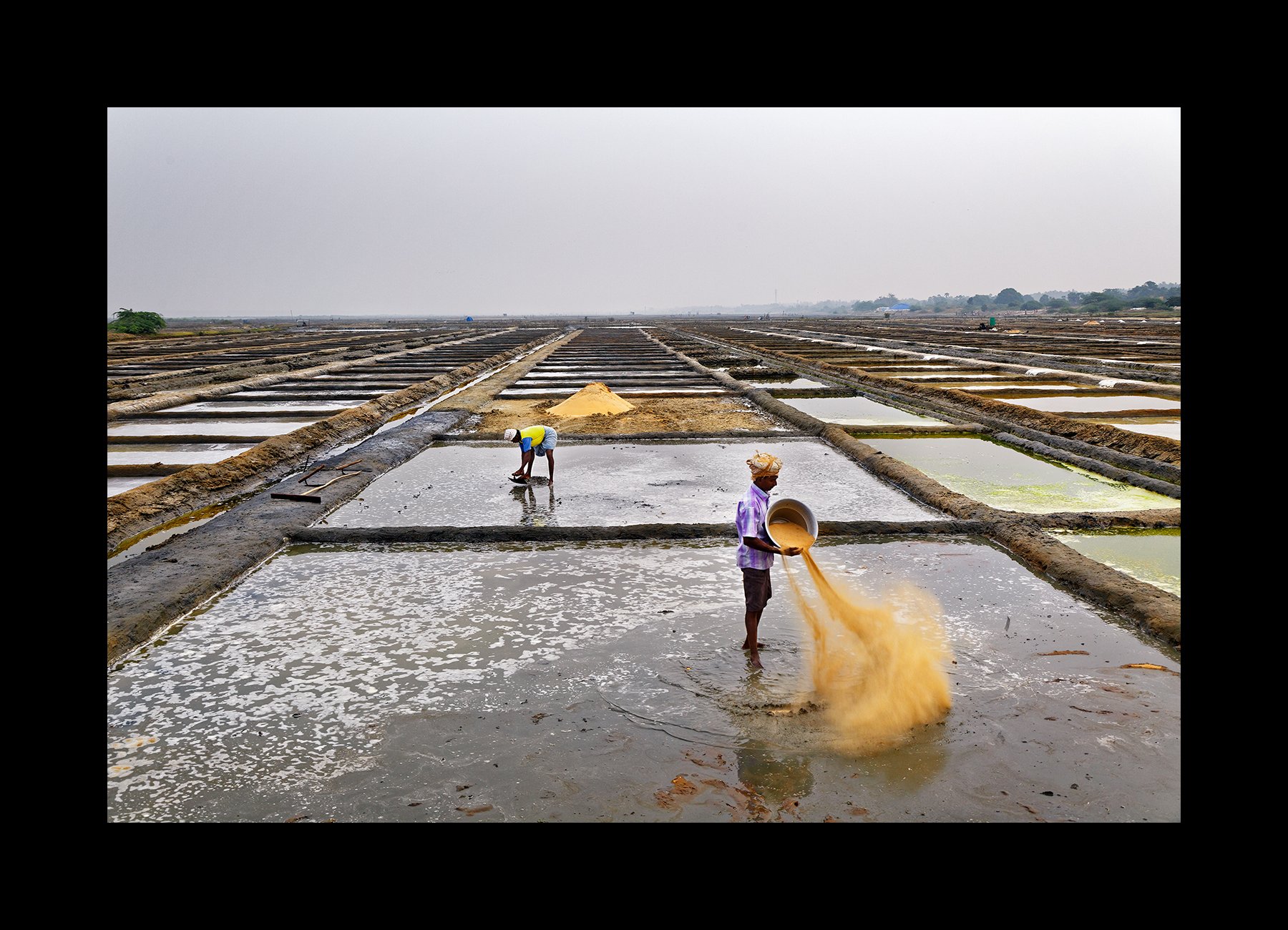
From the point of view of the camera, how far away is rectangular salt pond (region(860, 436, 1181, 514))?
6602mm

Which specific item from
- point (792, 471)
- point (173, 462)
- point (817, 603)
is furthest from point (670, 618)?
point (173, 462)

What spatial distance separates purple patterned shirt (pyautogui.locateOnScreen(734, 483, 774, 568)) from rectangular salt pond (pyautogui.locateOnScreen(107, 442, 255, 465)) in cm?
696

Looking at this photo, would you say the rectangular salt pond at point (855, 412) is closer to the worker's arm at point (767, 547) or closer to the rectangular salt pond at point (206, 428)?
the rectangular salt pond at point (206, 428)

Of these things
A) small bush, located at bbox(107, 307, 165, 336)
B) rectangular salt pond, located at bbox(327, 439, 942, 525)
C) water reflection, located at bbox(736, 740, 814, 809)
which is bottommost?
water reflection, located at bbox(736, 740, 814, 809)

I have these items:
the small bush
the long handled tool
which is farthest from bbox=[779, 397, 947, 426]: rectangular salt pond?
the small bush

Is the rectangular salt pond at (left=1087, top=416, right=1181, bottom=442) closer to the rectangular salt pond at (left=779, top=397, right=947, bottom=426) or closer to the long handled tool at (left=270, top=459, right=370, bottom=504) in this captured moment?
the rectangular salt pond at (left=779, top=397, right=947, bottom=426)

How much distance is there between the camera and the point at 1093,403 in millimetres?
12688

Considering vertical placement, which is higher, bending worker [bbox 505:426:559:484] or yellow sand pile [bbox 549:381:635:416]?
yellow sand pile [bbox 549:381:635:416]

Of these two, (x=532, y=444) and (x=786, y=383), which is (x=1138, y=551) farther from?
(x=786, y=383)

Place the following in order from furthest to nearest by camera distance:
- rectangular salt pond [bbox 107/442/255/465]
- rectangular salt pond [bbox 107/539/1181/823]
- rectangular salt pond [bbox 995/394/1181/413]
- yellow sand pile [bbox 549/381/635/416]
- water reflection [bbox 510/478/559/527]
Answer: yellow sand pile [bbox 549/381/635/416] → rectangular salt pond [bbox 995/394/1181/413] → rectangular salt pond [bbox 107/442/255/465] → water reflection [bbox 510/478/559/527] → rectangular salt pond [bbox 107/539/1181/823]

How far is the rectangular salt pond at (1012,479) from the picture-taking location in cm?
660
